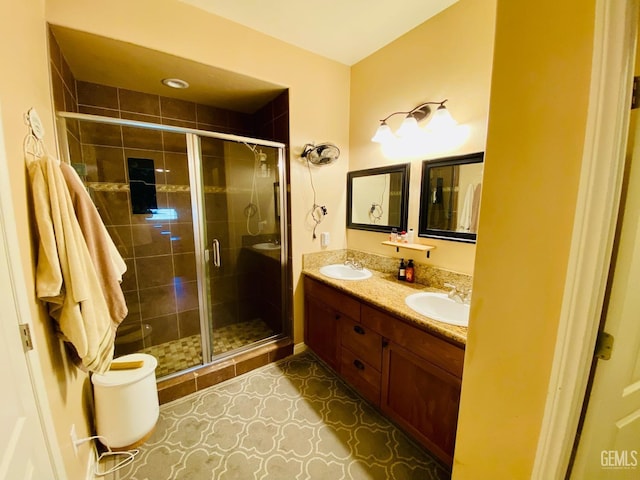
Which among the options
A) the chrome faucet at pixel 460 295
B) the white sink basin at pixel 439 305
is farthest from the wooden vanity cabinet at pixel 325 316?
the chrome faucet at pixel 460 295

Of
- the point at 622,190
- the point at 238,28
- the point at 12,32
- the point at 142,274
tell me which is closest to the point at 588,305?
the point at 622,190

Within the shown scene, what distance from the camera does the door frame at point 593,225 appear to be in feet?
1.98

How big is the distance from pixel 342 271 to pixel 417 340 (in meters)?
1.16

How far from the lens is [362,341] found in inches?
71.1

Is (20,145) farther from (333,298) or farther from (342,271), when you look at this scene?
(342,271)

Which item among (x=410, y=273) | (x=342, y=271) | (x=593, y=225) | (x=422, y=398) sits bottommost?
(x=422, y=398)

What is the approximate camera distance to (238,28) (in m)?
1.88

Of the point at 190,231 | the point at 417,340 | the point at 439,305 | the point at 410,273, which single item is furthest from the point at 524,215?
the point at 190,231

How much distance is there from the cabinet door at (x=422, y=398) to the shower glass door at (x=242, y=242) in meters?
1.29

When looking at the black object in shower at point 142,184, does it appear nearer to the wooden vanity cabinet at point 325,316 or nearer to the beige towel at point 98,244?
the beige towel at point 98,244

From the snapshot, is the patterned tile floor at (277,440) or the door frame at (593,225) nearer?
the door frame at (593,225)

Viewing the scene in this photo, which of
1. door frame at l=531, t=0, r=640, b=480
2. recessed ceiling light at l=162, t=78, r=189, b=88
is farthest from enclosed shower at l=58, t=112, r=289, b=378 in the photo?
door frame at l=531, t=0, r=640, b=480

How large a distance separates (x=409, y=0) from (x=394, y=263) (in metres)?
1.90

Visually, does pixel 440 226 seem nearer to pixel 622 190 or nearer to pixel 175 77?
pixel 622 190
